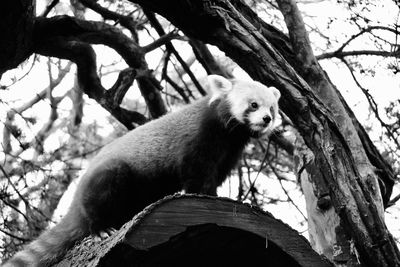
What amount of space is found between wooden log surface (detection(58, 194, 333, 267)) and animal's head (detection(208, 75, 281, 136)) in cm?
177

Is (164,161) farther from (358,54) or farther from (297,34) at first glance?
(358,54)

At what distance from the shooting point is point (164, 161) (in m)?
4.17

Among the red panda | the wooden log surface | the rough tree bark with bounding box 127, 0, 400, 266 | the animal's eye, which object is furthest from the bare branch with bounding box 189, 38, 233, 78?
the wooden log surface

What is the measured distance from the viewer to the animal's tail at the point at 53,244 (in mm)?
3393

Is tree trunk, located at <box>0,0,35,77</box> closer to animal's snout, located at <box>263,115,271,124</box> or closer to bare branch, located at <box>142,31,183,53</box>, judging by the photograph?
bare branch, located at <box>142,31,183,53</box>

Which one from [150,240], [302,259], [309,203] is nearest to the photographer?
[150,240]

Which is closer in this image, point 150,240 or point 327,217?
point 150,240

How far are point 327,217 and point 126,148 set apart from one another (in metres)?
1.48

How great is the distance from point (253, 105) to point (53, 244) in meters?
1.94

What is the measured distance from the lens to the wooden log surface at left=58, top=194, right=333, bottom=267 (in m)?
2.44

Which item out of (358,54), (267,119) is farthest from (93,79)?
(358,54)

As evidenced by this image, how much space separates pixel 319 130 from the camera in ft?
11.3

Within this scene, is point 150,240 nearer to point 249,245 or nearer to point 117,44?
point 249,245

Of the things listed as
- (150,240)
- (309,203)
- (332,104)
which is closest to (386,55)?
(332,104)
